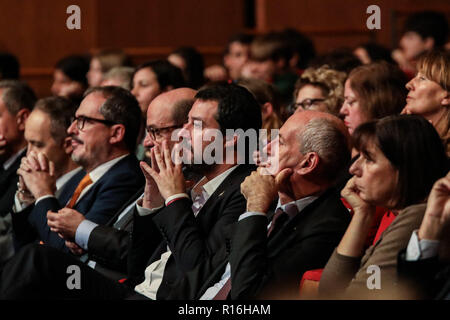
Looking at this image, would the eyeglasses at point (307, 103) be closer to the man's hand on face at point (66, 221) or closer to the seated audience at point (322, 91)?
the seated audience at point (322, 91)

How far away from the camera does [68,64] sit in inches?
248

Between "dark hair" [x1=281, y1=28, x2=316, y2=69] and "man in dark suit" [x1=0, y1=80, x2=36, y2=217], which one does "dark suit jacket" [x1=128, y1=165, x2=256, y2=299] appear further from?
"dark hair" [x1=281, y1=28, x2=316, y2=69]

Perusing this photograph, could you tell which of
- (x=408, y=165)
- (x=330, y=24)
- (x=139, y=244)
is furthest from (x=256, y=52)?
(x=408, y=165)

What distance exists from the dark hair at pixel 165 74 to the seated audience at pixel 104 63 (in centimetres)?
174

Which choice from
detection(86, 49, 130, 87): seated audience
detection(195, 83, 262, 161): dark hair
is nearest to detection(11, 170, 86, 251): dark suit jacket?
detection(195, 83, 262, 161): dark hair

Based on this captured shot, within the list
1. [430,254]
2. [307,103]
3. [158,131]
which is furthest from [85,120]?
[430,254]

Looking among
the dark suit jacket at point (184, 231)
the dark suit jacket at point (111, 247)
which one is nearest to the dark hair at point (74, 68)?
the dark suit jacket at point (111, 247)

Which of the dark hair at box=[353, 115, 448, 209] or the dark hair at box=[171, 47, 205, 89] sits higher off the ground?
the dark hair at box=[171, 47, 205, 89]

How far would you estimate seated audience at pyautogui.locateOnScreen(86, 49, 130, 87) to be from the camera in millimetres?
6183

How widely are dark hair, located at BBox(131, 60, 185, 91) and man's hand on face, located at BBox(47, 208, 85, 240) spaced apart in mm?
1279

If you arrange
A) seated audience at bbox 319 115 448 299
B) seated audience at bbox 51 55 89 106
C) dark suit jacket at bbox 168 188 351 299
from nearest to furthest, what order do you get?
seated audience at bbox 319 115 448 299, dark suit jacket at bbox 168 188 351 299, seated audience at bbox 51 55 89 106

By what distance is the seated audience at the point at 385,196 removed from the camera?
2.24 meters

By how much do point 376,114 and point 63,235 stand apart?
1.40 metres

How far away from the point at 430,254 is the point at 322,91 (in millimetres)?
1714
